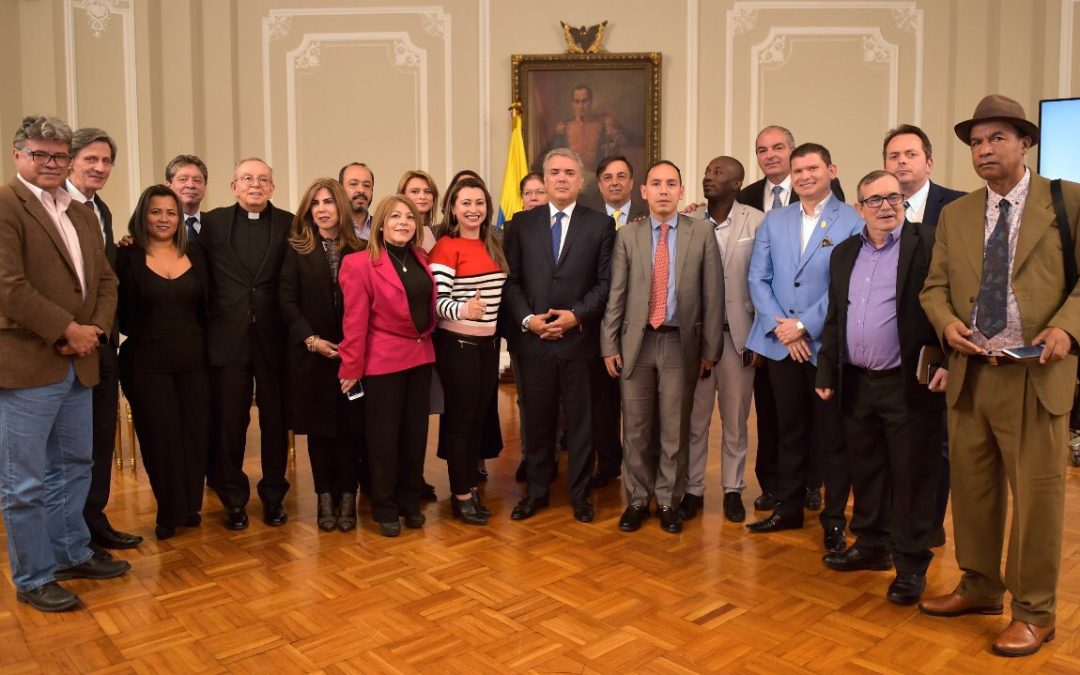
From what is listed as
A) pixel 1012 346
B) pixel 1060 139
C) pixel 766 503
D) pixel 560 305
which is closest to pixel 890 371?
pixel 1012 346

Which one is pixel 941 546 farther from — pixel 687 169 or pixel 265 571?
pixel 687 169

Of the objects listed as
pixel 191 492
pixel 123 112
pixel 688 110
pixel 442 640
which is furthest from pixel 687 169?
pixel 442 640

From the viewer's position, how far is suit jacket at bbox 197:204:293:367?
12.6ft

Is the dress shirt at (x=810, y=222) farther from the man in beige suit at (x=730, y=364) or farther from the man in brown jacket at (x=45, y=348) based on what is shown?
the man in brown jacket at (x=45, y=348)

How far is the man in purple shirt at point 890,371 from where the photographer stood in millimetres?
3125

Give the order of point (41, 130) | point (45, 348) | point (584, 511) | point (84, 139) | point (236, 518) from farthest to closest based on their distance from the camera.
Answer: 1. point (584, 511)
2. point (236, 518)
3. point (84, 139)
4. point (45, 348)
5. point (41, 130)

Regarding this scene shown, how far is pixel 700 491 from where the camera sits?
418cm

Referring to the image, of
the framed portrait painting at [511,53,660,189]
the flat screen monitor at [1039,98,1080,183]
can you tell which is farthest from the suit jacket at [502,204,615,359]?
the flat screen monitor at [1039,98,1080,183]

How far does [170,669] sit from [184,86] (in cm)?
644

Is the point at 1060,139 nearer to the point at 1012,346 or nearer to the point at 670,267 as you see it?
the point at 670,267

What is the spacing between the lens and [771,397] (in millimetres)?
4227

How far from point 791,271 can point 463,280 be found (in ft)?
4.53

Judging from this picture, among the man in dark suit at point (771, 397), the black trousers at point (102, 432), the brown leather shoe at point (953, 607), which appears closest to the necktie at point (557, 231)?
the man in dark suit at point (771, 397)

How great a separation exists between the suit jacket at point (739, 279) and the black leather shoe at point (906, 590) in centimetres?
121
